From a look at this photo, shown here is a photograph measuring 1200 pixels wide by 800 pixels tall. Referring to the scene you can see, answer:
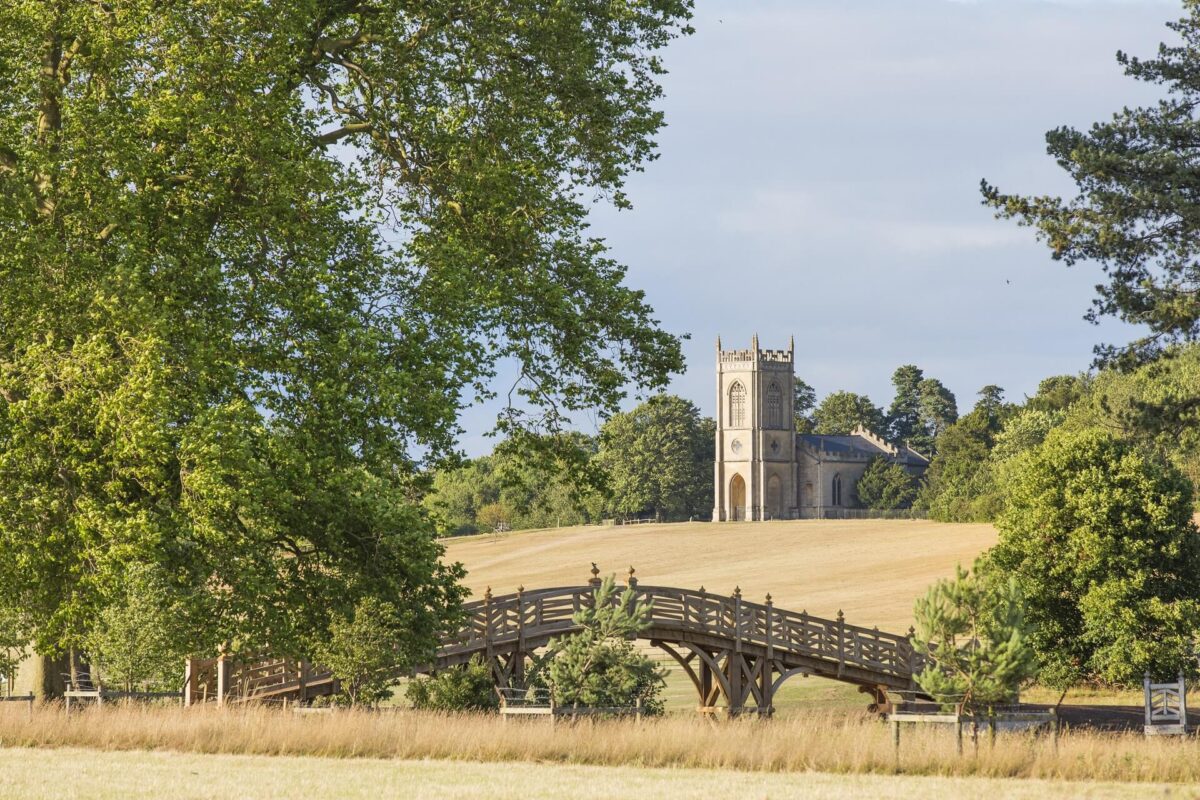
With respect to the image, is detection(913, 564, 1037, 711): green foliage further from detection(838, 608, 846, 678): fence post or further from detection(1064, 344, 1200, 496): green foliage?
detection(1064, 344, 1200, 496): green foliage

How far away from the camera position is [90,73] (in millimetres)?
22625

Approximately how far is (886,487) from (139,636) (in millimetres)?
114711

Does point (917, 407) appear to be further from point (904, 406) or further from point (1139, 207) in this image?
point (1139, 207)

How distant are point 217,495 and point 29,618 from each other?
7.55 meters

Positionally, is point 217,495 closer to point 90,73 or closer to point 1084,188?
point 90,73

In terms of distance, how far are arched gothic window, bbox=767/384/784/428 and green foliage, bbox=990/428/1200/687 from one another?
100.0 meters

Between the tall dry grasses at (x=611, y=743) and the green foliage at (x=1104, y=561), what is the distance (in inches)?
709

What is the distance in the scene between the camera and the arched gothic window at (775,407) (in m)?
141

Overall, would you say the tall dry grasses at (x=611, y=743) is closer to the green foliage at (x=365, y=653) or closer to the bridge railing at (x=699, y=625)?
the green foliage at (x=365, y=653)

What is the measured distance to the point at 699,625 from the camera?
109 ft

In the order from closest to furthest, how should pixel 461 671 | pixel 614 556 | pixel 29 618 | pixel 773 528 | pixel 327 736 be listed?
pixel 327 736 → pixel 29 618 → pixel 461 671 → pixel 614 556 → pixel 773 528

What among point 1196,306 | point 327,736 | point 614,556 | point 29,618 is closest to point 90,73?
point 29,618

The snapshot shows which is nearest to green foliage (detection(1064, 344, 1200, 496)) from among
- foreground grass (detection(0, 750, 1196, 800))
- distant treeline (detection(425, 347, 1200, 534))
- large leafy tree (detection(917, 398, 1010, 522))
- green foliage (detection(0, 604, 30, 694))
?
distant treeline (detection(425, 347, 1200, 534))

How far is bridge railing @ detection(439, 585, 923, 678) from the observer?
30.4 meters
